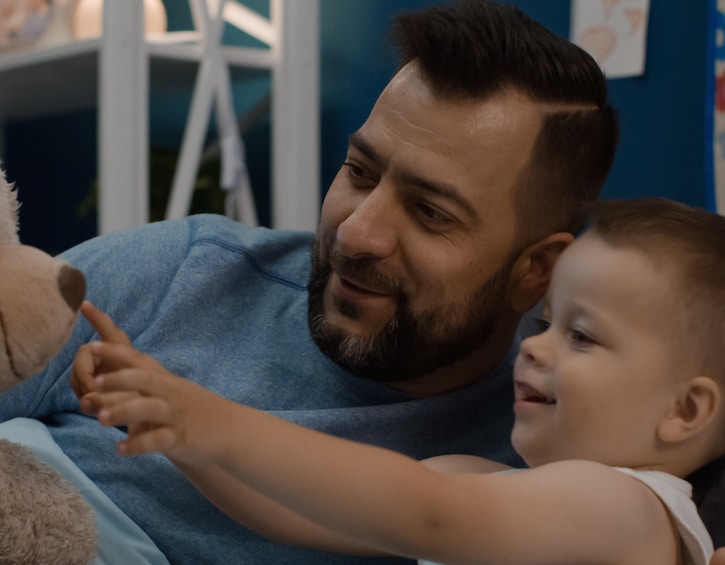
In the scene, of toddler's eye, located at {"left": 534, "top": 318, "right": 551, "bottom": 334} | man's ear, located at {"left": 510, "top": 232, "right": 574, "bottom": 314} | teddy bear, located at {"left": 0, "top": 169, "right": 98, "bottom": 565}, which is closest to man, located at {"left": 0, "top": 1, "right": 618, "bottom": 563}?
man's ear, located at {"left": 510, "top": 232, "right": 574, "bottom": 314}

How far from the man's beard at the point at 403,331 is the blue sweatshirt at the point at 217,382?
0.04 m

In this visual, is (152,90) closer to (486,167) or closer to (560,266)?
(486,167)

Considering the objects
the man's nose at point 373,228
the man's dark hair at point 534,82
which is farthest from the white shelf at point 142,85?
the man's nose at point 373,228

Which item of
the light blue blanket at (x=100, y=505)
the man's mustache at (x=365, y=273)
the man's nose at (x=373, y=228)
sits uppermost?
the man's nose at (x=373, y=228)

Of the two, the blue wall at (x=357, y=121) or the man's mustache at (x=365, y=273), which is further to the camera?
the blue wall at (x=357, y=121)

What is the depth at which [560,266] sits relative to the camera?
1157 millimetres

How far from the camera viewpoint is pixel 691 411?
1.08 m

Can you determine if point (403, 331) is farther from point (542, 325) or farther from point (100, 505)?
point (100, 505)

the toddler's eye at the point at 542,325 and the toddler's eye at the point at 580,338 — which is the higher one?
the toddler's eye at the point at 580,338

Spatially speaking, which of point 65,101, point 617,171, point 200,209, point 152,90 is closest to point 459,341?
point 617,171

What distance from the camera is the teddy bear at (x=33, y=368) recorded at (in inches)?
31.3

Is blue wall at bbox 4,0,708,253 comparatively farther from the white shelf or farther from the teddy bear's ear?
the teddy bear's ear

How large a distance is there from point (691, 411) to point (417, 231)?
445mm

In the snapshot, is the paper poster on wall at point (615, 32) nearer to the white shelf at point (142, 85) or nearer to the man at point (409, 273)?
the man at point (409, 273)
